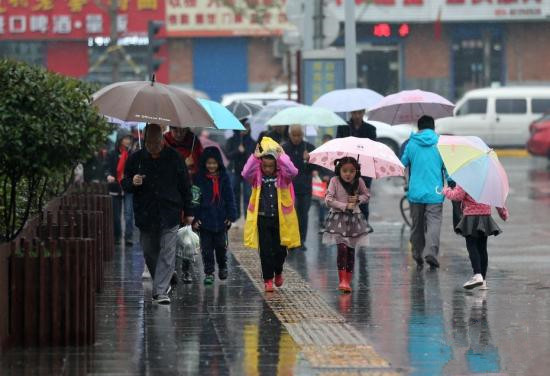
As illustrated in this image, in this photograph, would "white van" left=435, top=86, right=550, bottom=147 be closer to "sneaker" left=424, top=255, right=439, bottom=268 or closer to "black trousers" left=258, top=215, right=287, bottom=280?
"sneaker" left=424, top=255, right=439, bottom=268

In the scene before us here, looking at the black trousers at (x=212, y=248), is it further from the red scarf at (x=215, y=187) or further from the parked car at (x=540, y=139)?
the parked car at (x=540, y=139)

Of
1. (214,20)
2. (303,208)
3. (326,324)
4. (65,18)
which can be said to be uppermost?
(65,18)

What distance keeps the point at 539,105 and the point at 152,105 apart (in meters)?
28.0

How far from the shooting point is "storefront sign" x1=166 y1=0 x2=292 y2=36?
48781 mm

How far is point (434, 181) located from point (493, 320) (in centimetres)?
358

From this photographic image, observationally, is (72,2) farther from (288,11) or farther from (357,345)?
(357,345)

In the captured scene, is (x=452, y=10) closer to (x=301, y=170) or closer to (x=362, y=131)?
(x=362, y=131)

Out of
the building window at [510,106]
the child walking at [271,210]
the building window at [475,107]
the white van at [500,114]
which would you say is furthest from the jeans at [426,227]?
the building window at [510,106]

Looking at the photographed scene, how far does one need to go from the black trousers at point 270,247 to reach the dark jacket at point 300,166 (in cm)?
316

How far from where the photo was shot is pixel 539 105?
3800 centimetres

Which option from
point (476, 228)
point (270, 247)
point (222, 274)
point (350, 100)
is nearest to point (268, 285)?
point (270, 247)

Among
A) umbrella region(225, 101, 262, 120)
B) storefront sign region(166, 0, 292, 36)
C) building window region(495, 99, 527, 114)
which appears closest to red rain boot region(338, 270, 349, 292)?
umbrella region(225, 101, 262, 120)

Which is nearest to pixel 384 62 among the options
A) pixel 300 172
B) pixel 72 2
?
pixel 72 2

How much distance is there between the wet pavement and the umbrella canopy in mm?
1549
